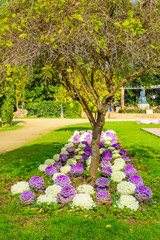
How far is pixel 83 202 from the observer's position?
11.8 ft

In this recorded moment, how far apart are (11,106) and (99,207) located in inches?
563

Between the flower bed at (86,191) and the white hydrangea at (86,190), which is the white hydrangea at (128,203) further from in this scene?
the white hydrangea at (86,190)

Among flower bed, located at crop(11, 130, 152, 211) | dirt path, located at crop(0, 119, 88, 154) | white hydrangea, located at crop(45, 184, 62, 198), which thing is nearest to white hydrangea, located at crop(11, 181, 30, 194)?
flower bed, located at crop(11, 130, 152, 211)

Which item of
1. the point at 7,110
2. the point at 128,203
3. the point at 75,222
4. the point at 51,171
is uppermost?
the point at 7,110

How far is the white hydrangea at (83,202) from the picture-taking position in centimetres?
359

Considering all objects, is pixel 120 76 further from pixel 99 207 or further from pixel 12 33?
pixel 99 207

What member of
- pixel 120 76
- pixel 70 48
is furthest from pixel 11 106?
pixel 70 48

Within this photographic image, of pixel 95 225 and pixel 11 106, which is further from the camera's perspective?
pixel 11 106

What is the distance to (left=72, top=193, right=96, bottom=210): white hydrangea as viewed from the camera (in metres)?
3.59

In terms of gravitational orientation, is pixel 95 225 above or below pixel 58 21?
below

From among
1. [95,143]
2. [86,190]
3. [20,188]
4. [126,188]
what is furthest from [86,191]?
[20,188]

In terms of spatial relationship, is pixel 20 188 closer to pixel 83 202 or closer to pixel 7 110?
pixel 83 202

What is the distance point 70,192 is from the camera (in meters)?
3.85

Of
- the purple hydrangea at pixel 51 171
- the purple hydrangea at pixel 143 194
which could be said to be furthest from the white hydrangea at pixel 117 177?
the purple hydrangea at pixel 51 171
